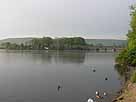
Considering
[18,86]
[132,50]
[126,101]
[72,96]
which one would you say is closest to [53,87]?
[18,86]

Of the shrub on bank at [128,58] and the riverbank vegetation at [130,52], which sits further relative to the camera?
the shrub on bank at [128,58]

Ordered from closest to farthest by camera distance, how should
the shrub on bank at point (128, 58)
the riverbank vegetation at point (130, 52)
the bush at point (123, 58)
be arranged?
the riverbank vegetation at point (130, 52) → the shrub on bank at point (128, 58) → the bush at point (123, 58)

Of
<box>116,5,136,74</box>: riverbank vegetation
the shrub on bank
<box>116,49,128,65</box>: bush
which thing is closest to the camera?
<box>116,5,136,74</box>: riverbank vegetation

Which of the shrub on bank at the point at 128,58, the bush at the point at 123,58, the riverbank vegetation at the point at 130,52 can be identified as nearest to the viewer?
the riverbank vegetation at the point at 130,52

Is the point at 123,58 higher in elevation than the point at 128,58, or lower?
lower

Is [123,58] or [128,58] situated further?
[123,58]

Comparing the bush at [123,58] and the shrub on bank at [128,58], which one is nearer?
the shrub on bank at [128,58]

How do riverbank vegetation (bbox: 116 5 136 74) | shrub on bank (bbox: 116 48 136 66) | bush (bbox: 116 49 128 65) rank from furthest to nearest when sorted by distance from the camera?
bush (bbox: 116 49 128 65)
shrub on bank (bbox: 116 48 136 66)
riverbank vegetation (bbox: 116 5 136 74)

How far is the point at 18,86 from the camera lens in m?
45.3

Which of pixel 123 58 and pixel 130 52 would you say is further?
pixel 123 58

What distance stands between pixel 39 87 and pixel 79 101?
457 inches

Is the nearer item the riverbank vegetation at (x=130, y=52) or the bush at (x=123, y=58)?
the riverbank vegetation at (x=130, y=52)

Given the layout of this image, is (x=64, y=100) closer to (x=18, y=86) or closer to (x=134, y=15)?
(x=18, y=86)

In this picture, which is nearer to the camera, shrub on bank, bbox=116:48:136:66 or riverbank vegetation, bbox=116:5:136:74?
riverbank vegetation, bbox=116:5:136:74
